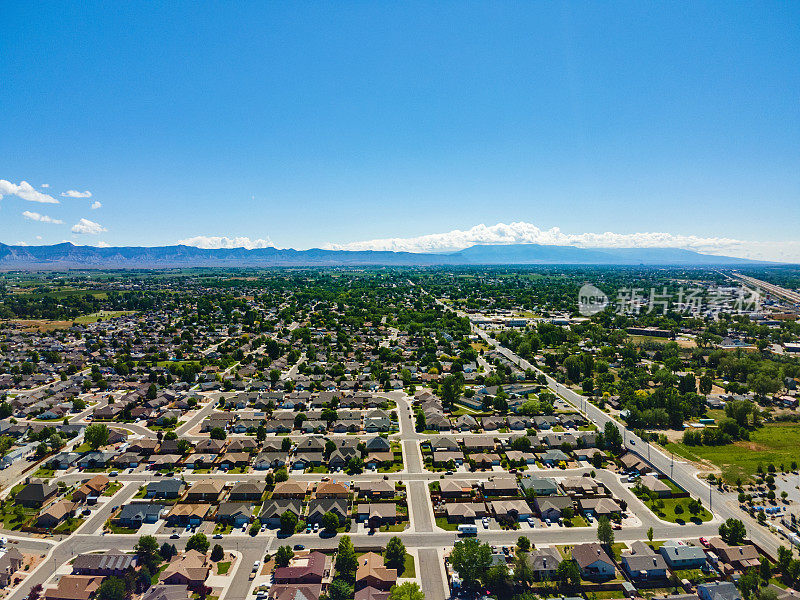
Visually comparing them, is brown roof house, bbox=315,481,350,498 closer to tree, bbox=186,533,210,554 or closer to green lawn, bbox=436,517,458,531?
green lawn, bbox=436,517,458,531

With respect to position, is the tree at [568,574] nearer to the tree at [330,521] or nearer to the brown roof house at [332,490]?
the tree at [330,521]

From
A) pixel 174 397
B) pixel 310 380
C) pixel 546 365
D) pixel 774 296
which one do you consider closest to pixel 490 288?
pixel 774 296

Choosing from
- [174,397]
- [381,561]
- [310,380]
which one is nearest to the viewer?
[381,561]

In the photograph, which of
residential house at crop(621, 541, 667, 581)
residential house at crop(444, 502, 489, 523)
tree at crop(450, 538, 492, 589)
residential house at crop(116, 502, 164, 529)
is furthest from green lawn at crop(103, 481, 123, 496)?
residential house at crop(621, 541, 667, 581)

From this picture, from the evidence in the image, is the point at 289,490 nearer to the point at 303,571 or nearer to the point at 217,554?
the point at 217,554

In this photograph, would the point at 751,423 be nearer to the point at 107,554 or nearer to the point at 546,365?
the point at 546,365

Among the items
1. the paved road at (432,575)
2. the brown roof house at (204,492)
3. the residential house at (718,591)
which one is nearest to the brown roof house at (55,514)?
the brown roof house at (204,492)

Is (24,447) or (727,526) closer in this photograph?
(727,526)
